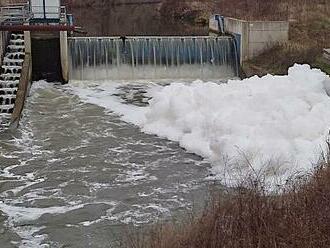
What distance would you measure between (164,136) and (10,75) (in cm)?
657

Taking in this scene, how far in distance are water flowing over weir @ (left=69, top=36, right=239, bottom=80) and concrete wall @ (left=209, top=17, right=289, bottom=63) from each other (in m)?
0.61

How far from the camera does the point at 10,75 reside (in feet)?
60.1

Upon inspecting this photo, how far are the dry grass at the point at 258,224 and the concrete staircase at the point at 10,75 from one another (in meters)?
10.3

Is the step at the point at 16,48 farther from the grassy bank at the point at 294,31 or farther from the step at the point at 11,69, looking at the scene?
the grassy bank at the point at 294,31

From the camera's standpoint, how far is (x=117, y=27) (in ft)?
110

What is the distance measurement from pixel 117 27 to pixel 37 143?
68.0ft

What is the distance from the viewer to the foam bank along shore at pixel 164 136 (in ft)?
20.1

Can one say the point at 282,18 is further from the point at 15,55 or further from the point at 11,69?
the point at 11,69

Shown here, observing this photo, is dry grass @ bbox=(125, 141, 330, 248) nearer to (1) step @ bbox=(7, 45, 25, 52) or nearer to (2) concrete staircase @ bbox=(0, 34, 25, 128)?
(2) concrete staircase @ bbox=(0, 34, 25, 128)

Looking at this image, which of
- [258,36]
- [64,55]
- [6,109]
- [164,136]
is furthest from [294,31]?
[6,109]

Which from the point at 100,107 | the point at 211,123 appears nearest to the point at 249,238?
the point at 211,123

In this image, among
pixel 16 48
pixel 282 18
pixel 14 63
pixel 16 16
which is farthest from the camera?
pixel 282 18

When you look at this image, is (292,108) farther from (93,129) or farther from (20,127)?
(20,127)

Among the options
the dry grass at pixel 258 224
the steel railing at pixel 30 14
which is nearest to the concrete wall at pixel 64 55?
the steel railing at pixel 30 14
